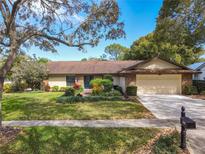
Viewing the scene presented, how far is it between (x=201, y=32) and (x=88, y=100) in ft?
40.2

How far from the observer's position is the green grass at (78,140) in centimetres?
572

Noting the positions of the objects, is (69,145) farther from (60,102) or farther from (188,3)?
(188,3)

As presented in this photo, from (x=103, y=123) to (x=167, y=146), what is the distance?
10.5ft

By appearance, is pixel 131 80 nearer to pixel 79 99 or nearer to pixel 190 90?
pixel 190 90

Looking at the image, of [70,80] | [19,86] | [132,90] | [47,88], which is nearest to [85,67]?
[70,80]

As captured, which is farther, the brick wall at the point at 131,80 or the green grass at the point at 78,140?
the brick wall at the point at 131,80

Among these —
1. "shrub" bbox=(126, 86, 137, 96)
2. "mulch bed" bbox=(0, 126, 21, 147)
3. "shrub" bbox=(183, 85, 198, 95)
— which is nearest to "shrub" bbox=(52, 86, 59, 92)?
"shrub" bbox=(126, 86, 137, 96)

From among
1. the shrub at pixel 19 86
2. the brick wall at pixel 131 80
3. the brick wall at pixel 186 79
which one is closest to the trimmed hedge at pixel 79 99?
the brick wall at pixel 131 80

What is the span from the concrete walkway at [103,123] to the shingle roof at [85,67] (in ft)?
57.3

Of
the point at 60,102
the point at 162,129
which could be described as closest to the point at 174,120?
the point at 162,129

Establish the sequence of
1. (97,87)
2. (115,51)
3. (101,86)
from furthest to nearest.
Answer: (115,51), (101,86), (97,87)

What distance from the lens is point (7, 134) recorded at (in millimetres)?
6977

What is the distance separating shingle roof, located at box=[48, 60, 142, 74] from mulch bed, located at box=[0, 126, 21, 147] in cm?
1885

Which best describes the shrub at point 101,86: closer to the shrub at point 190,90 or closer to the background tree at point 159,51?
the shrub at point 190,90
